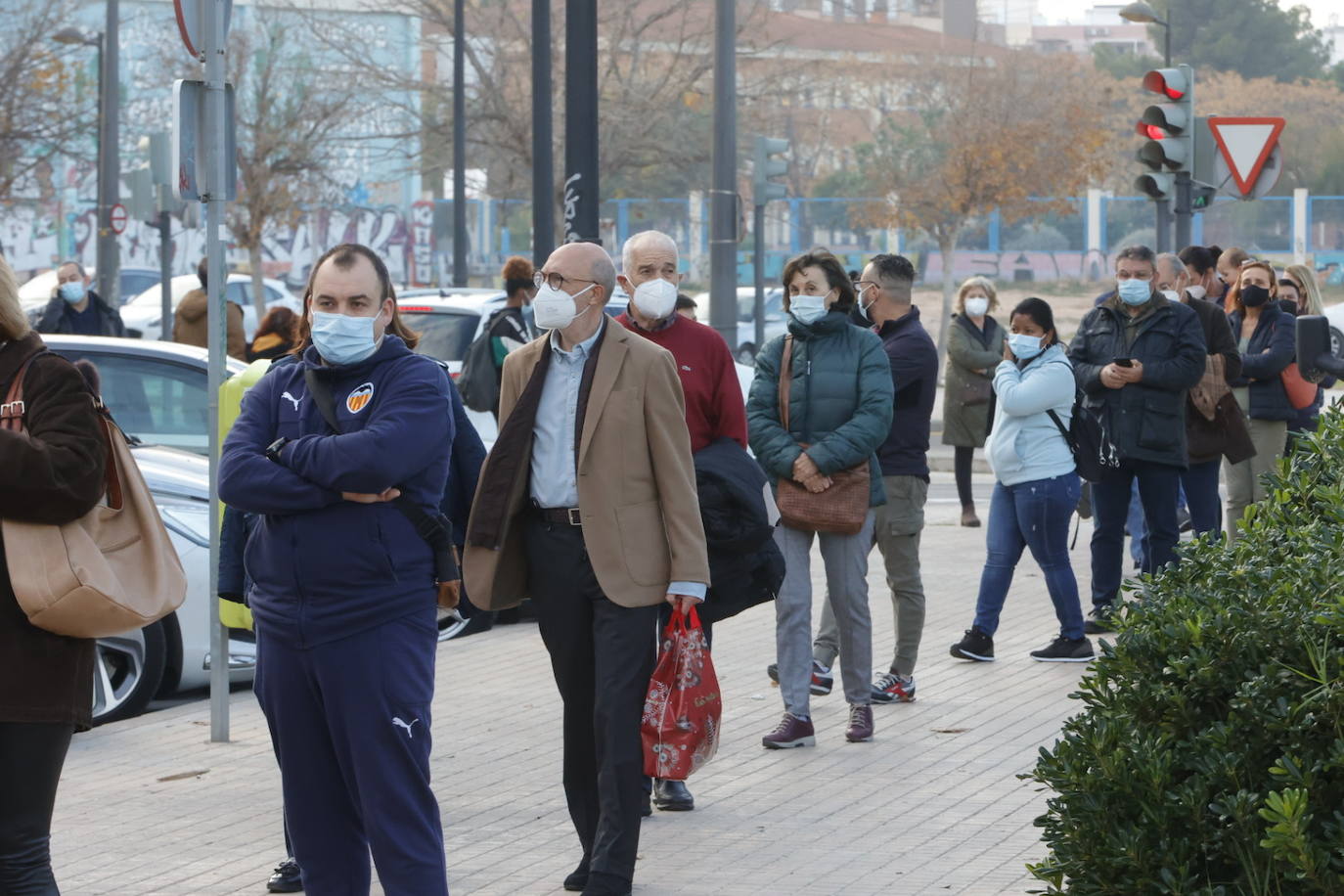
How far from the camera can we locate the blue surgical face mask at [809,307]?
7312 mm

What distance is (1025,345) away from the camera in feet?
30.0

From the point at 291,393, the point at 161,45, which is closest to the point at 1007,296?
the point at 161,45

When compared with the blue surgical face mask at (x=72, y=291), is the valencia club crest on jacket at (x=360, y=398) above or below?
below

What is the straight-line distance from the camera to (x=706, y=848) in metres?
6.08

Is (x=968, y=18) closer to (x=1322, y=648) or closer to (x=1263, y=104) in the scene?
(x=1263, y=104)

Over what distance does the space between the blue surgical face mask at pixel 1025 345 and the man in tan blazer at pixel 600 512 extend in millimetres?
3973

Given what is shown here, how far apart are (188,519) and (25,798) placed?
4464mm

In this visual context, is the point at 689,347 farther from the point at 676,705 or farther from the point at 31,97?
the point at 31,97

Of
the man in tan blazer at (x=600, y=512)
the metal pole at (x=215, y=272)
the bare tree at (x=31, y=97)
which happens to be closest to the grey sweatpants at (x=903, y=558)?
the metal pole at (x=215, y=272)

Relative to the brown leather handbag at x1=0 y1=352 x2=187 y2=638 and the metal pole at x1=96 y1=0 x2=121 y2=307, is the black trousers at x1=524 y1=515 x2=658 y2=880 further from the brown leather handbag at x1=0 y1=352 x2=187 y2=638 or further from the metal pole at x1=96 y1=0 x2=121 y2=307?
the metal pole at x1=96 y1=0 x2=121 y2=307

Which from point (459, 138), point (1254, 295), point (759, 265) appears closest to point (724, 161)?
point (759, 265)

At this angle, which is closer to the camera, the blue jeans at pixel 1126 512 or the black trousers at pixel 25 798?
the black trousers at pixel 25 798

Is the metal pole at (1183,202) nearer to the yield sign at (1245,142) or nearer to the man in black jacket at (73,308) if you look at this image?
the yield sign at (1245,142)

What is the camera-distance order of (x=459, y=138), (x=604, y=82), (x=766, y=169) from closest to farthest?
(x=766, y=169) → (x=459, y=138) → (x=604, y=82)
